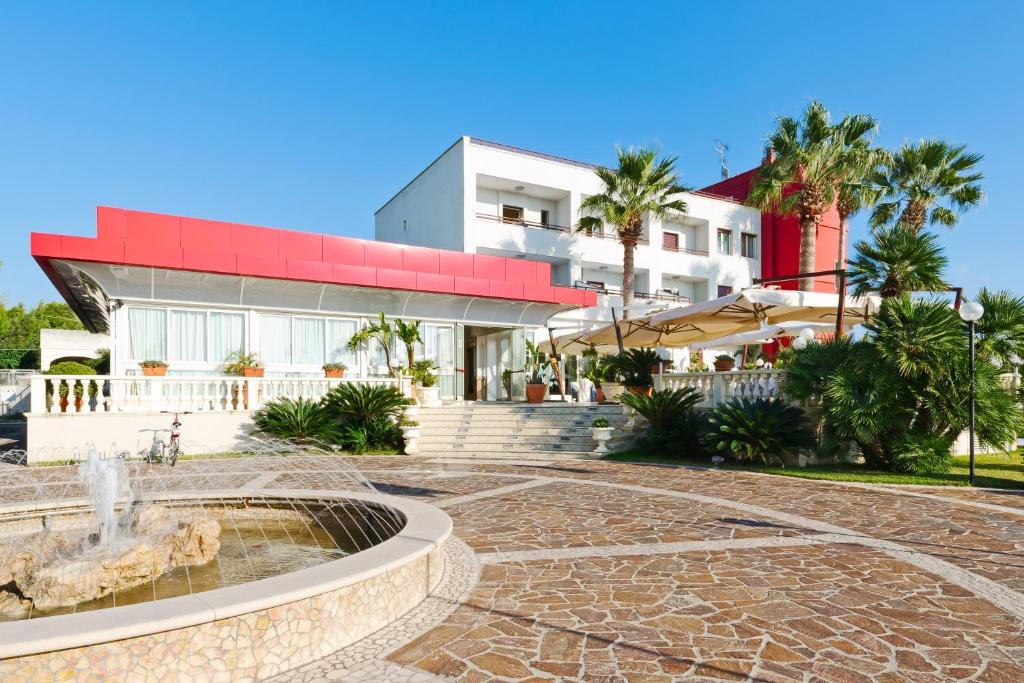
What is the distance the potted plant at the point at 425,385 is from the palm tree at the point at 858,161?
18.2m

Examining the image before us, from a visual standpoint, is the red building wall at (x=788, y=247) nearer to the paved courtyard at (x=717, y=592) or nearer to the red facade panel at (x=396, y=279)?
the red facade panel at (x=396, y=279)

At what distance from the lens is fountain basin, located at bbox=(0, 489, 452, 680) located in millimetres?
3104

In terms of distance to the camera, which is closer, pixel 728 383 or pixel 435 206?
pixel 728 383

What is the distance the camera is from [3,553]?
6074mm

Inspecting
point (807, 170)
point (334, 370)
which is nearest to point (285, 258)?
point (334, 370)

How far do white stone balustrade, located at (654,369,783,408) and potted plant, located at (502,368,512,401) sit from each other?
762 cm

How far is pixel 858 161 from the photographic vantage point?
25688mm

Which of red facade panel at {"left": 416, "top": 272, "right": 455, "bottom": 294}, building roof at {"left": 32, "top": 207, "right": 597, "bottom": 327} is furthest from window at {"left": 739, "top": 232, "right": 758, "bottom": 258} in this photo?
red facade panel at {"left": 416, "top": 272, "right": 455, "bottom": 294}

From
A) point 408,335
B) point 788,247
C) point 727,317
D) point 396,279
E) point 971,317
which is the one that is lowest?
point 408,335

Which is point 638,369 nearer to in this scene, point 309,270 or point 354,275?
point 354,275

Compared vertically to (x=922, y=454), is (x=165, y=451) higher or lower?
lower

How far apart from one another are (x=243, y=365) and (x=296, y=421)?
3.25 meters

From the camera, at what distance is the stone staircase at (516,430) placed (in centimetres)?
1545

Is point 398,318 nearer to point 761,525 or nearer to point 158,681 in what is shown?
point 761,525
